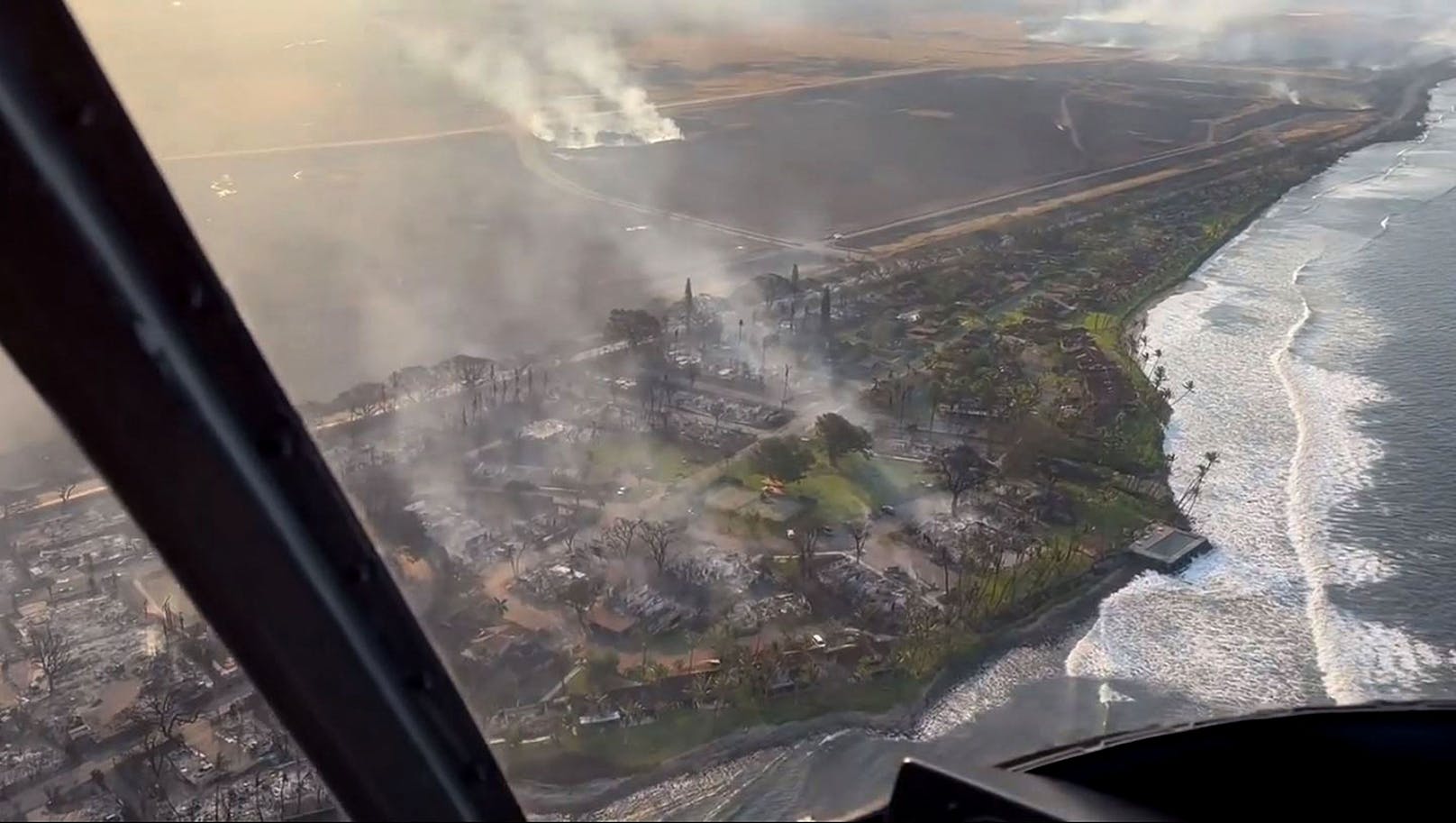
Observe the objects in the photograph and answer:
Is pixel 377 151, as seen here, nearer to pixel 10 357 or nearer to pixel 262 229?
pixel 262 229

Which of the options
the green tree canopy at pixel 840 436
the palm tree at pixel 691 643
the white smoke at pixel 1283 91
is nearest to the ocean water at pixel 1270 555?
the palm tree at pixel 691 643

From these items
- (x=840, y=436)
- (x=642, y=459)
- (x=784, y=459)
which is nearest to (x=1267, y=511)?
(x=840, y=436)

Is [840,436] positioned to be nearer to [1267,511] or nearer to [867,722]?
[1267,511]

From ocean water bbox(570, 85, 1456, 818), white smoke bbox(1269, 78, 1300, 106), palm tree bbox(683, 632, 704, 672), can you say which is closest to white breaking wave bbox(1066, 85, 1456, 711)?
ocean water bbox(570, 85, 1456, 818)

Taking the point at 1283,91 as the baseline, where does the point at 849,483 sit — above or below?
above

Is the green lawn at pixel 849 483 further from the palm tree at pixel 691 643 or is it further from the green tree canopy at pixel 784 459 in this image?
the palm tree at pixel 691 643

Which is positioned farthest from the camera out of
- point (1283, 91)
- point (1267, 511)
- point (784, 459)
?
point (1283, 91)

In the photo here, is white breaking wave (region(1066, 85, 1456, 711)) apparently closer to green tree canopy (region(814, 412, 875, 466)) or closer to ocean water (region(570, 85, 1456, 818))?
ocean water (region(570, 85, 1456, 818))

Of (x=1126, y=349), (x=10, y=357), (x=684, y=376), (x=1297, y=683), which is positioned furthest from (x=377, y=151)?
(x=10, y=357)

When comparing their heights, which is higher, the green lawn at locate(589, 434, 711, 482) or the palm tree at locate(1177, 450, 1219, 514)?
the green lawn at locate(589, 434, 711, 482)
